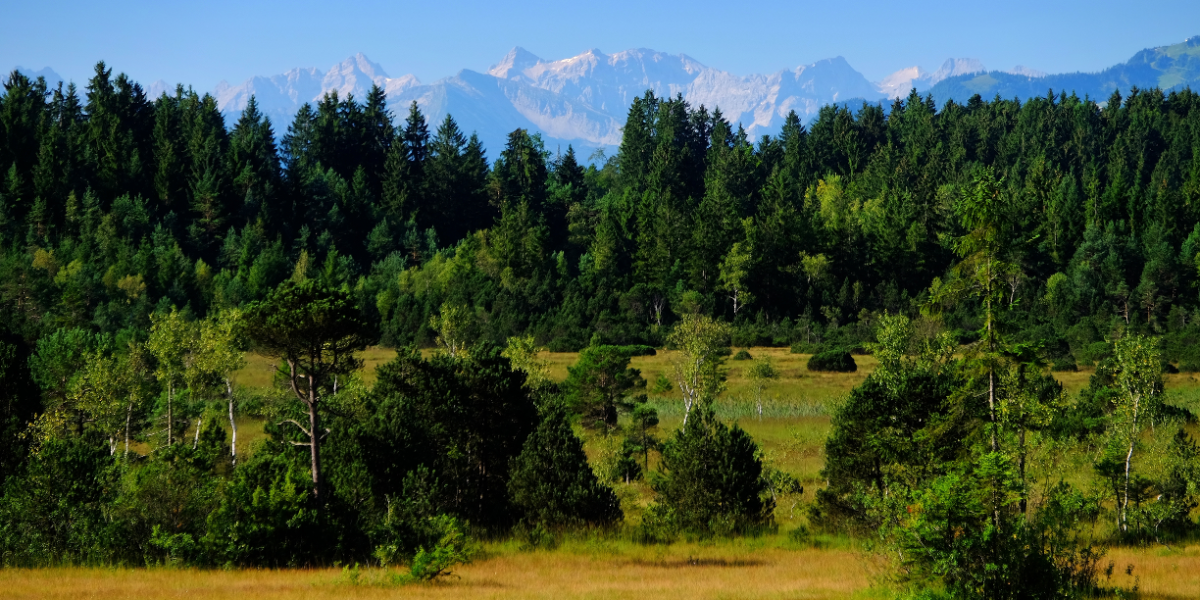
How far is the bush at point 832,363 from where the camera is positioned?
76062 millimetres

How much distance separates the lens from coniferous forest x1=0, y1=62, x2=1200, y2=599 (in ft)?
80.0

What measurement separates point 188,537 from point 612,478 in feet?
66.2

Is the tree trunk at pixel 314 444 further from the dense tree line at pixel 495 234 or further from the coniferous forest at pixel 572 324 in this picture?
the dense tree line at pixel 495 234

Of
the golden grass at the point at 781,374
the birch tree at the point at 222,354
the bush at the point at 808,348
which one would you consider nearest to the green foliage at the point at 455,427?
the birch tree at the point at 222,354

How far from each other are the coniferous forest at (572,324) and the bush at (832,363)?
392 mm

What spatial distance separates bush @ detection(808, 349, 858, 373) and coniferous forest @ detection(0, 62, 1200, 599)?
392 millimetres

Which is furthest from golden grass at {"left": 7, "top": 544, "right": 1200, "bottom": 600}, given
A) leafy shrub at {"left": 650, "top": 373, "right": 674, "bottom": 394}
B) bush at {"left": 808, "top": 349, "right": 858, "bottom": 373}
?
bush at {"left": 808, "top": 349, "right": 858, "bottom": 373}

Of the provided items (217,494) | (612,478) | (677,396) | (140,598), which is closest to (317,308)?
(217,494)

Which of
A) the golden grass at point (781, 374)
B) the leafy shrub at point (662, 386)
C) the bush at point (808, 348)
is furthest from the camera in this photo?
the bush at point (808, 348)

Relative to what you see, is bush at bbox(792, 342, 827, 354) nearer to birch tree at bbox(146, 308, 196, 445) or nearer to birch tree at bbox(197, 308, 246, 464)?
birch tree at bbox(197, 308, 246, 464)

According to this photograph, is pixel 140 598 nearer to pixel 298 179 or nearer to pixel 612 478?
pixel 612 478

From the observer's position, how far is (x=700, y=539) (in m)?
28.1

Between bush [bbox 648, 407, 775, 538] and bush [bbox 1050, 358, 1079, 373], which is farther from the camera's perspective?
bush [bbox 1050, 358, 1079, 373]

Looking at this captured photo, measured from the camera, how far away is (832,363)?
76.4 metres
